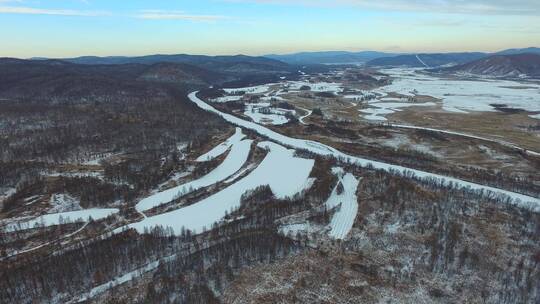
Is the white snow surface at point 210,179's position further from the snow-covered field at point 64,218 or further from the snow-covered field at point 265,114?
the snow-covered field at point 265,114

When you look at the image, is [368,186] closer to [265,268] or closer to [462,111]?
[265,268]

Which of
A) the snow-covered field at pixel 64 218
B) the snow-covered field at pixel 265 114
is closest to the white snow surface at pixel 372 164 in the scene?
the snow-covered field at pixel 265 114

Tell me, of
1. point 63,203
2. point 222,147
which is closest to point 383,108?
point 222,147

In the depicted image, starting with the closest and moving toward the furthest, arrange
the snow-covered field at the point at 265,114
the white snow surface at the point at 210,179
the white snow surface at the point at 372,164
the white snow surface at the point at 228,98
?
the white snow surface at the point at 210,179 → the white snow surface at the point at 372,164 → the snow-covered field at the point at 265,114 → the white snow surface at the point at 228,98

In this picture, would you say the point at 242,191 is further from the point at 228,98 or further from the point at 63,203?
the point at 228,98

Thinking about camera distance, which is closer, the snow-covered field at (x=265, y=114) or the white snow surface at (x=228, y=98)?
the snow-covered field at (x=265, y=114)

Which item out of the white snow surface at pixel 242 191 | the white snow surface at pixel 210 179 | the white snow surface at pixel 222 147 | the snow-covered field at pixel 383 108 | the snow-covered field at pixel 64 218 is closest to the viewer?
the snow-covered field at pixel 64 218
